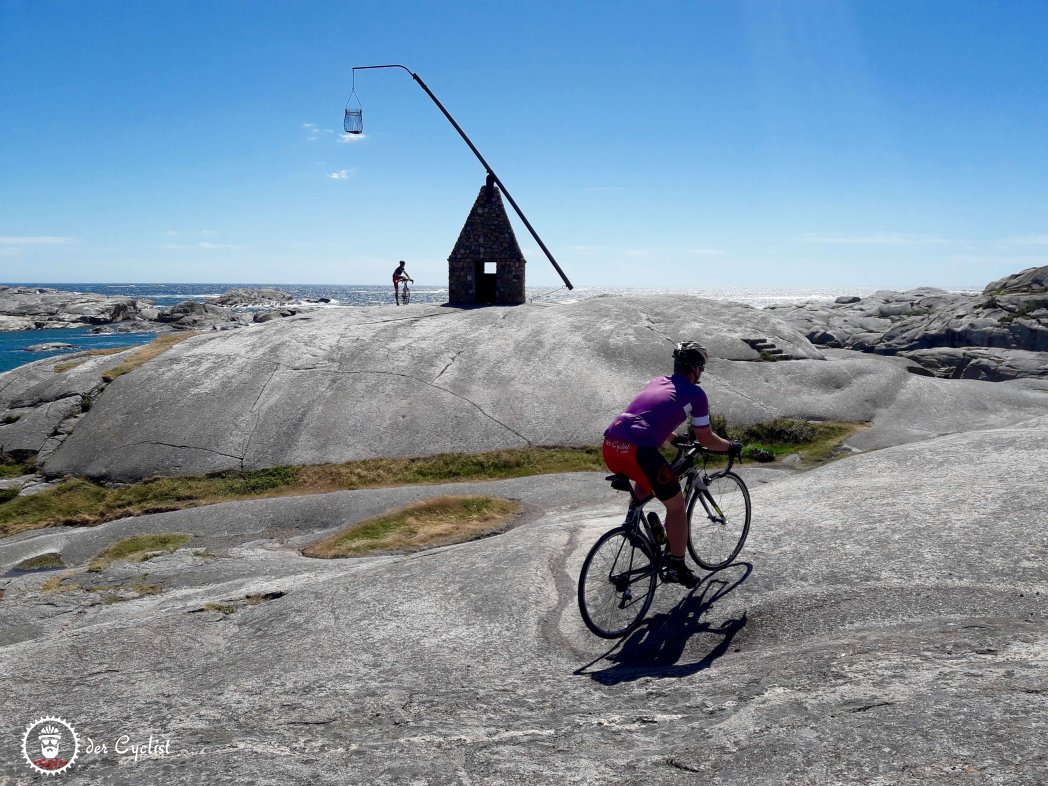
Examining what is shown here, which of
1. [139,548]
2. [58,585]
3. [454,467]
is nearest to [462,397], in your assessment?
[454,467]

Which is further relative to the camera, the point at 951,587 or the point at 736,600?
the point at 736,600

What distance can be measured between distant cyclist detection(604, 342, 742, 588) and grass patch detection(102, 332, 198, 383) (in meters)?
24.4

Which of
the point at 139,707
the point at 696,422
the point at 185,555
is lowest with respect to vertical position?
the point at 185,555

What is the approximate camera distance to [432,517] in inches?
676

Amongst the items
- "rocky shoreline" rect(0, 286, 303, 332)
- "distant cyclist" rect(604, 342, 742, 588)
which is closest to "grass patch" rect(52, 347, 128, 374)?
"distant cyclist" rect(604, 342, 742, 588)

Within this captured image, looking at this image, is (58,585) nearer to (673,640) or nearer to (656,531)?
(656,531)

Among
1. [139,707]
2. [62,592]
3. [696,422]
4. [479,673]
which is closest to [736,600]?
[696,422]

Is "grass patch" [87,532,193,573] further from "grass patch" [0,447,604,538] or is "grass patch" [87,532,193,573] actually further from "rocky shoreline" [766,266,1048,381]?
"rocky shoreline" [766,266,1048,381]

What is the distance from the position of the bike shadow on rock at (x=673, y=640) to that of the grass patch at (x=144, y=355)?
980 inches

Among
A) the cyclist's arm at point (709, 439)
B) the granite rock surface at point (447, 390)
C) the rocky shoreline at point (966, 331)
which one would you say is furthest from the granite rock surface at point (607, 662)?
the rocky shoreline at point (966, 331)

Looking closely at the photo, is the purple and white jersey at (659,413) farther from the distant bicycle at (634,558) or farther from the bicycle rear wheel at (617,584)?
the bicycle rear wheel at (617,584)

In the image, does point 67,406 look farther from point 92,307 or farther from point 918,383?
point 92,307

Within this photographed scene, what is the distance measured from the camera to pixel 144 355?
1145 inches

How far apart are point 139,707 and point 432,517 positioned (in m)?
9.77
